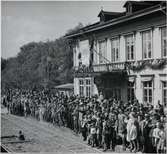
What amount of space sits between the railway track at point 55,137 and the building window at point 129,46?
781 centimetres

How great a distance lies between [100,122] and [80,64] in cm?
1805

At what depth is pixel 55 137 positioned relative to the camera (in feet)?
64.8

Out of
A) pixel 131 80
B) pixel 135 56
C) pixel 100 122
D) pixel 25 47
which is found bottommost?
pixel 100 122

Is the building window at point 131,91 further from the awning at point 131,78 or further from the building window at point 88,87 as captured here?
the building window at point 88,87

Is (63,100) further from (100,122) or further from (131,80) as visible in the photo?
(100,122)

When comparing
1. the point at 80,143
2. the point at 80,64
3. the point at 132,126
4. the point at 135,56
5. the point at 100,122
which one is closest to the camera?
the point at 132,126

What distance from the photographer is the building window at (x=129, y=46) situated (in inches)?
981

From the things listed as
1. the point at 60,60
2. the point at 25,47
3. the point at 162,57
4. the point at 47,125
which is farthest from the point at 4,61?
the point at 162,57

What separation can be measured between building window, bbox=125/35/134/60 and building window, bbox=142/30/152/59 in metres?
1.47

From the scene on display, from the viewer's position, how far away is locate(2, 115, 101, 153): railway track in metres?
16.5

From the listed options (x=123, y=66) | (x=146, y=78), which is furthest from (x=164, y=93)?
(x=123, y=66)

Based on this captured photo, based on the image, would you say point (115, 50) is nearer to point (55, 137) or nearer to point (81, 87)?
point (81, 87)

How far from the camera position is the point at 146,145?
14828 millimetres

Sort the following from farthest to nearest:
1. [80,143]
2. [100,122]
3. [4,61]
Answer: [4,61], [80,143], [100,122]
